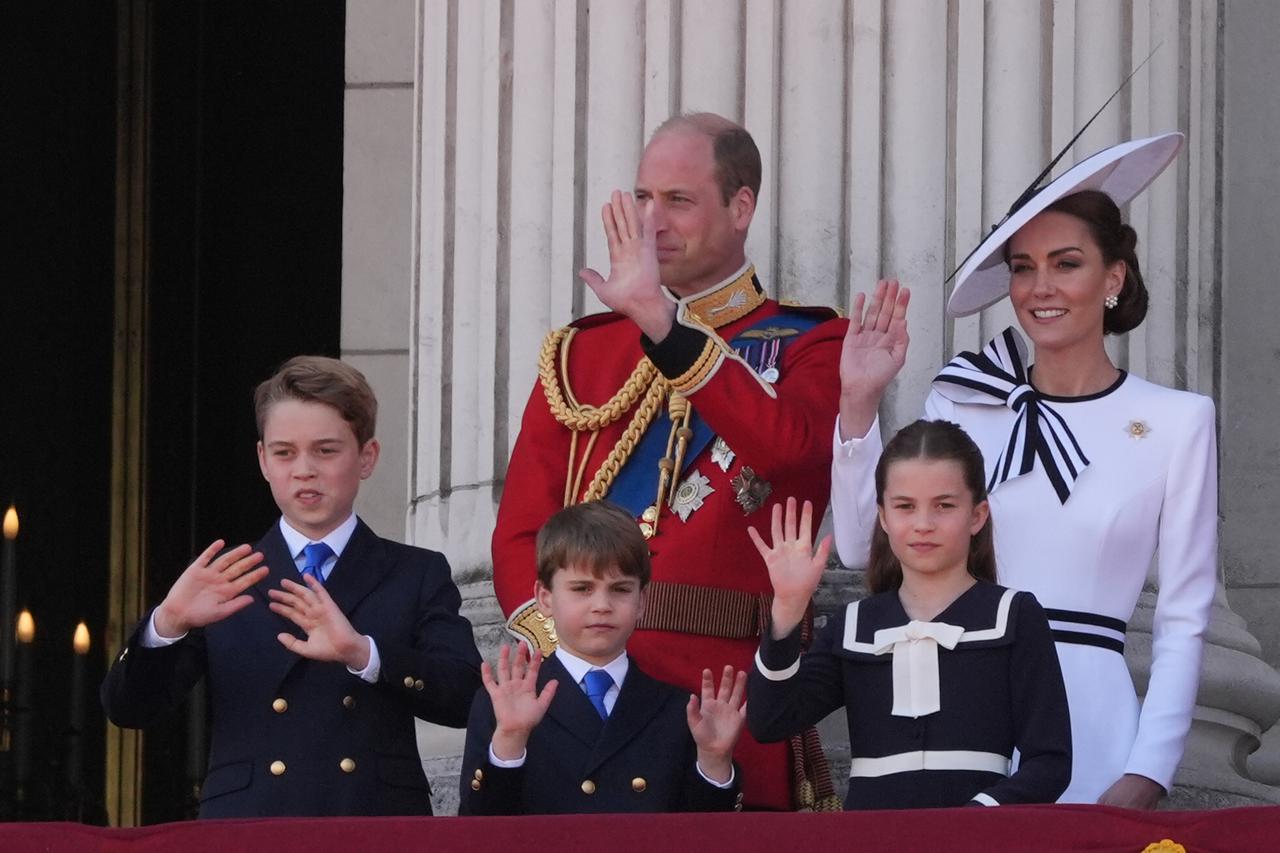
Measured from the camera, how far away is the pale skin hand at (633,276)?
4691 mm

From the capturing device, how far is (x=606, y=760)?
4383 millimetres

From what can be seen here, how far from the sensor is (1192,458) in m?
4.65

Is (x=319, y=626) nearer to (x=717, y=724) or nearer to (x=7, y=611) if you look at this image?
(x=717, y=724)

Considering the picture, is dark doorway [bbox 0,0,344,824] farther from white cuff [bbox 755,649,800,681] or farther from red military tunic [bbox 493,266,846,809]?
white cuff [bbox 755,649,800,681]

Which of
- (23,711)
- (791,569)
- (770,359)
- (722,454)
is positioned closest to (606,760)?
(791,569)

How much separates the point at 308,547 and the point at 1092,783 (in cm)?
134

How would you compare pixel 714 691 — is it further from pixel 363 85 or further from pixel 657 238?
pixel 363 85

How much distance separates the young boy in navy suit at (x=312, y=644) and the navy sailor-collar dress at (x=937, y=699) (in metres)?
0.58

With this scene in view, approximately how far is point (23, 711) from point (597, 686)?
252 cm

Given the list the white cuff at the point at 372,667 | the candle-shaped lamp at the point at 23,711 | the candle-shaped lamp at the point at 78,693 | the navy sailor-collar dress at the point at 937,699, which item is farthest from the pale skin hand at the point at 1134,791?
the candle-shaped lamp at the point at 78,693

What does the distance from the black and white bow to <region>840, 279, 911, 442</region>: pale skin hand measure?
18 cm

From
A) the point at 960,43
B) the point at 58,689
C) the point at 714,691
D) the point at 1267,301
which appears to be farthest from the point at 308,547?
the point at 58,689

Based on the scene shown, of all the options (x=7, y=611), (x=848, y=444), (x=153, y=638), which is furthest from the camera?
(x=7, y=611)

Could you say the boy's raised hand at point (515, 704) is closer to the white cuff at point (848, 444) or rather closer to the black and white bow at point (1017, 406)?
the white cuff at point (848, 444)
